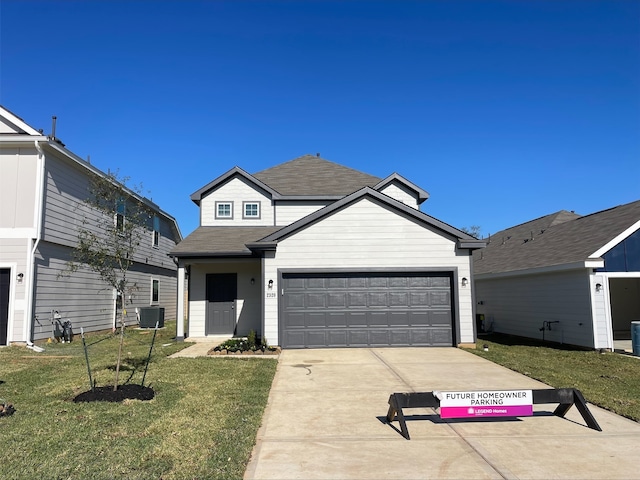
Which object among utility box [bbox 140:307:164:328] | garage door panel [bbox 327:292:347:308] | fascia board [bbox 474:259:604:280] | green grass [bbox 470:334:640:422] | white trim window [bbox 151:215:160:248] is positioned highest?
white trim window [bbox 151:215:160:248]

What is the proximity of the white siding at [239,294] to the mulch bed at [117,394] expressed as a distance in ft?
26.6

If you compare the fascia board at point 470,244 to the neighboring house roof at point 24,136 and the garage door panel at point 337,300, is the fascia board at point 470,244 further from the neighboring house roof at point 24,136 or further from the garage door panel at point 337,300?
the neighboring house roof at point 24,136

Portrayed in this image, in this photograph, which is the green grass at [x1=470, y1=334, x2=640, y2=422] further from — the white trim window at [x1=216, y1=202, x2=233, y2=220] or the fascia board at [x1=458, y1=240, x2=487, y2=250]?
the white trim window at [x1=216, y1=202, x2=233, y2=220]

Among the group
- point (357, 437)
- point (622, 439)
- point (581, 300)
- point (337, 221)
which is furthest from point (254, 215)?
point (622, 439)

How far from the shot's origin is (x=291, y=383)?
8.00 metres

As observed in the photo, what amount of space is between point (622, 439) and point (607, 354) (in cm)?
821

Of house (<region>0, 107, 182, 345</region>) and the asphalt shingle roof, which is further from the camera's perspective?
the asphalt shingle roof

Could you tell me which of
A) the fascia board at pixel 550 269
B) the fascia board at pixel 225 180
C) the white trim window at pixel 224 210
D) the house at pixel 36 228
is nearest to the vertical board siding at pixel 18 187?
the house at pixel 36 228

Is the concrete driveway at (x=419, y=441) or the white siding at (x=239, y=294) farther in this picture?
the white siding at (x=239, y=294)

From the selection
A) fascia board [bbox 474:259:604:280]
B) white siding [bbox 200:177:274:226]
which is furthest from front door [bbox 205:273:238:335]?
fascia board [bbox 474:259:604:280]

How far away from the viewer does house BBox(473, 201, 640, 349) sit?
12.2 meters

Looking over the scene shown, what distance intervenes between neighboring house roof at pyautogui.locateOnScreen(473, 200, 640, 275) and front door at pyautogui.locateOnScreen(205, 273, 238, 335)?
422 inches

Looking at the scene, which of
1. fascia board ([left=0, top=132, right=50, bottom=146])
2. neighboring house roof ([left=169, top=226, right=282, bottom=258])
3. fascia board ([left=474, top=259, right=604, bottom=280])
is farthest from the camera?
neighboring house roof ([left=169, top=226, right=282, bottom=258])

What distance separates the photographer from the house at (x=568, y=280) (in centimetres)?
1224
